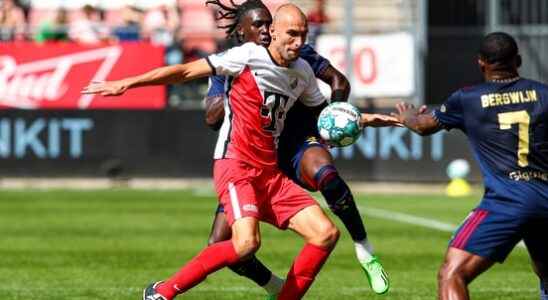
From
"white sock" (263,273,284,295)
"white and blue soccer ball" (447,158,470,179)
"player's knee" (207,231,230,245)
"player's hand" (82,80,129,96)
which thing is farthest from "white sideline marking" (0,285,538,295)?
"white and blue soccer ball" (447,158,470,179)

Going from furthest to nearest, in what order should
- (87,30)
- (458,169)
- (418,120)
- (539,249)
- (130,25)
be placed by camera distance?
(130,25) → (87,30) → (458,169) → (418,120) → (539,249)

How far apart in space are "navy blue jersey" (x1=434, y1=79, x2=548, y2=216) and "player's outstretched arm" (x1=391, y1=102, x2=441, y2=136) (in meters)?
0.37

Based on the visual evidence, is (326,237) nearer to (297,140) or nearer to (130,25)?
(297,140)

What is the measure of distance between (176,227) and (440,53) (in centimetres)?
1037

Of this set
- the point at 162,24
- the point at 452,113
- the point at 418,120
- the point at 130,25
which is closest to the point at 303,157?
the point at 418,120

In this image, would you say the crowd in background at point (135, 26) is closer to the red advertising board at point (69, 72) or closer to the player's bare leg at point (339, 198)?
the red advertising board at point (69, 72)

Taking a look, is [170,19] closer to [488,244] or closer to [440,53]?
[440,53]

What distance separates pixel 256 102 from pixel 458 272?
2.11 metres

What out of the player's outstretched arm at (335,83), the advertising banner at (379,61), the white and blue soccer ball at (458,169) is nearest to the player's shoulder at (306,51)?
the player's outstretched arm at (335,83)

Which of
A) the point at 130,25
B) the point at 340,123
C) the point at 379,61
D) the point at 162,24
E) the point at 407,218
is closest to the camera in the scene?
the point at 340,123

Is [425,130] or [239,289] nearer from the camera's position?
[425,130]

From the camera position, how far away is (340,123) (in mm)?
10148

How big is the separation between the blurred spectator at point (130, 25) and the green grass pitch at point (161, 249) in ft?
13.8

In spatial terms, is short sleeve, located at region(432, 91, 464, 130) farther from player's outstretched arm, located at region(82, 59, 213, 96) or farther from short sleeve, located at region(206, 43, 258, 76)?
player's outstretched arm, located at region(82, 59, 213, 96)
